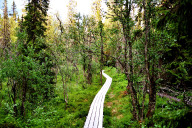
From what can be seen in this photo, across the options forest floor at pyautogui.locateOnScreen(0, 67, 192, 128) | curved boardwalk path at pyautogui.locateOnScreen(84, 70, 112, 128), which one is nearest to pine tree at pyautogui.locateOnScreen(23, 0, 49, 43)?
forest floor at pyautogui.locateOnScreen(0, 67, 192, 128)

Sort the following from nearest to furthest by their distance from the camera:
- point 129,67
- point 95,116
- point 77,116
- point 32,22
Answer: point 129,67, point 95,116, point 77,116, point 32,22

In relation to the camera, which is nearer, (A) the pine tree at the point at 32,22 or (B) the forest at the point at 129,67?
(B) the forest at the point at 129,67

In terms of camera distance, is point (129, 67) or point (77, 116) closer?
point (129, 67)

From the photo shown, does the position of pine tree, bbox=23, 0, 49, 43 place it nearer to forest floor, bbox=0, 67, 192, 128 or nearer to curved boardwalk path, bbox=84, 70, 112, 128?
forest floor, bbox=0, 67, 192, 128

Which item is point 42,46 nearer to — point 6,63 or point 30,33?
point 30,33

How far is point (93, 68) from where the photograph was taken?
22.3 m

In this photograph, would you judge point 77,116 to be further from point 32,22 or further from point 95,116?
point 32,22

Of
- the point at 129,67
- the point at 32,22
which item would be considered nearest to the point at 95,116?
the point at 129,67

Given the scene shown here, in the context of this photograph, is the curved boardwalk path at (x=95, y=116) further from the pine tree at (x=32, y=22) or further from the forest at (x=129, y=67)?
the pine tree at (x=32, y=22)

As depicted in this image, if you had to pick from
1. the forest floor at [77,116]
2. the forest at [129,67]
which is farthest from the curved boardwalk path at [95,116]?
the forest at [129,67]

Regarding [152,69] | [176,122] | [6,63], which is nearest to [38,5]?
[6,63]

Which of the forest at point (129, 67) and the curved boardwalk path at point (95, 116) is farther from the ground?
the forest at point (129, 67)

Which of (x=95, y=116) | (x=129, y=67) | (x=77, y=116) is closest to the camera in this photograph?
(x=129, y=67)

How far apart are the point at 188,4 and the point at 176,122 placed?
245 centimetres
